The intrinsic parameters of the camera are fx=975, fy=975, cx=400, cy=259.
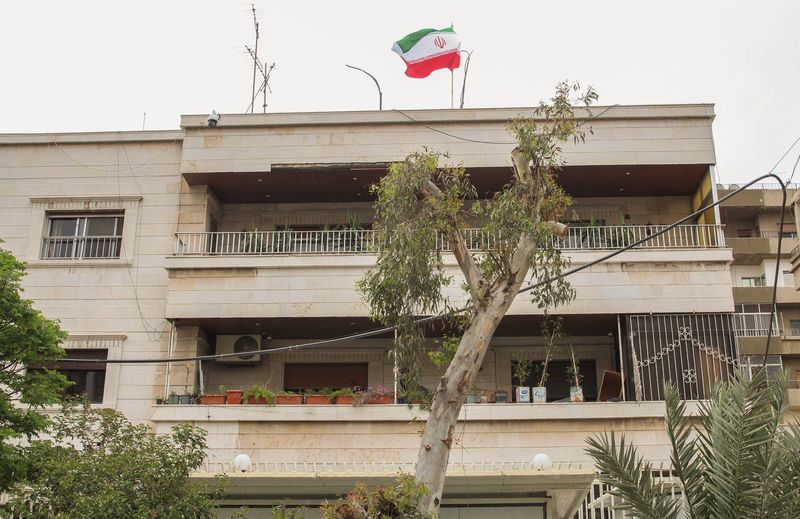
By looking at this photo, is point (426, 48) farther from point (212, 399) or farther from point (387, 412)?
point (212, 399)

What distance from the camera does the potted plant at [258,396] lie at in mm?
19016

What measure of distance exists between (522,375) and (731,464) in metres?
10.5

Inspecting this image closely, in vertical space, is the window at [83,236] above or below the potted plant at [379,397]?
above

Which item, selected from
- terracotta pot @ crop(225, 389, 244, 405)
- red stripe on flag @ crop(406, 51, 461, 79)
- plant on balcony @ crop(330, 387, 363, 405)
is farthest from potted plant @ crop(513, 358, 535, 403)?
red stripe on flag @ crop(406, 51, 461, 79)

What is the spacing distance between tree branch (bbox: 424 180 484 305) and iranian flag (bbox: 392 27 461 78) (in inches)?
408

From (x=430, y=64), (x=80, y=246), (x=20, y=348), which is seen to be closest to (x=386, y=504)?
(x=20, y=348)

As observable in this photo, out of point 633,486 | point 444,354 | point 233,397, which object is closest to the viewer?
→ point 633,486

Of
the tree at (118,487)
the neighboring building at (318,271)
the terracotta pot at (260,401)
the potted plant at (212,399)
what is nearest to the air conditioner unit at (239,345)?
the neighboring building at (318,271)

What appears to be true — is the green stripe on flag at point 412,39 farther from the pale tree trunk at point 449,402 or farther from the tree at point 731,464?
the tree at point 731,464

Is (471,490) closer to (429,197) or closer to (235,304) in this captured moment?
(429,197)

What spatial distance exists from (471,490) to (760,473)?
4909 millimetres

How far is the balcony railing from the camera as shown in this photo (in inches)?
797

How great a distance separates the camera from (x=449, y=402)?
35.5 ft

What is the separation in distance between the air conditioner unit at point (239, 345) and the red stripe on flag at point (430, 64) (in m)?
6.84
